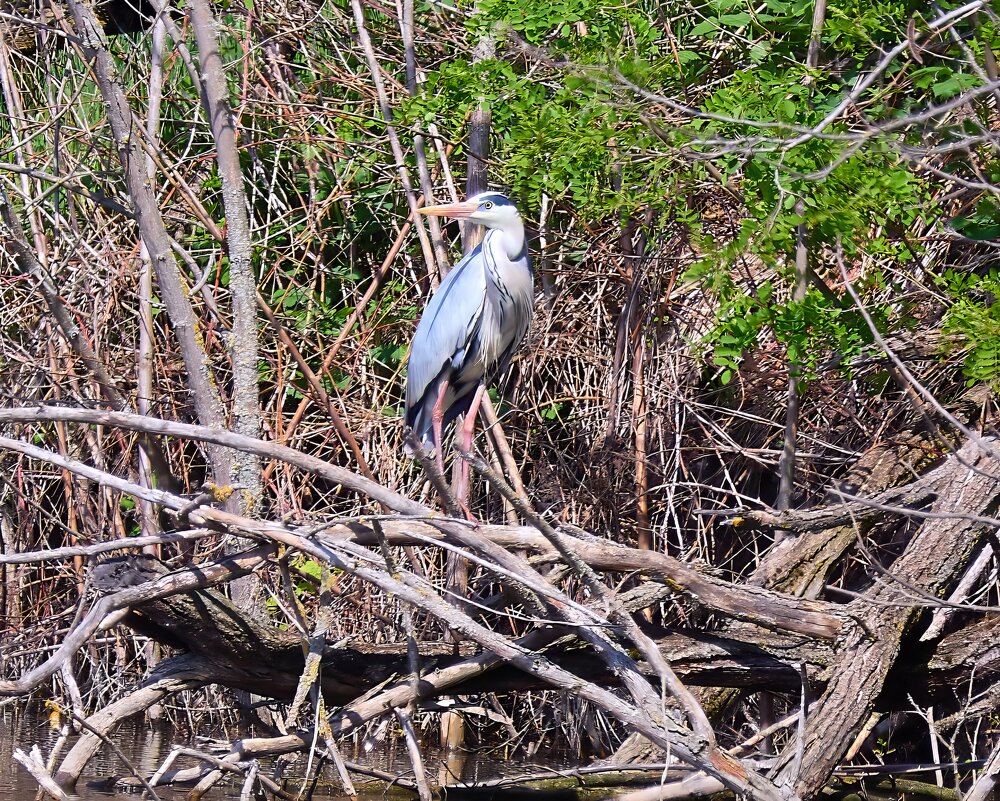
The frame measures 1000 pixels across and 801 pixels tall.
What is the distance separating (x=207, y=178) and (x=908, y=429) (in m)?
3.83

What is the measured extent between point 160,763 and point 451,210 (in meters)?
2.66

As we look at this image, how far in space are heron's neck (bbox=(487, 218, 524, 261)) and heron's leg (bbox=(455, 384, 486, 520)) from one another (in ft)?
2.15

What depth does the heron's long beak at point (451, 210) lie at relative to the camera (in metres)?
4.92

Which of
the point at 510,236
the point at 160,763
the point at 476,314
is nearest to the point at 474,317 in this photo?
the point at 476,314

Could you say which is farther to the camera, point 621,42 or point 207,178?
point 207,178

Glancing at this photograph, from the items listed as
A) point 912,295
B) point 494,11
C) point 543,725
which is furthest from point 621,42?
point 543,725

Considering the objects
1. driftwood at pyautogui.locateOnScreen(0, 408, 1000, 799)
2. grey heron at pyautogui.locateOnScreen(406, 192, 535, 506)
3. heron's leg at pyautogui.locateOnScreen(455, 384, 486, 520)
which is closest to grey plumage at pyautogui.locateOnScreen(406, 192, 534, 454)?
grey heron at pyautogui.locateOnScreen(406, 192, 535, 506)

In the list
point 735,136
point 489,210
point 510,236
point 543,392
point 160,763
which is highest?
point 735,136

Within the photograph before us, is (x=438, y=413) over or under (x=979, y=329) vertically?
under

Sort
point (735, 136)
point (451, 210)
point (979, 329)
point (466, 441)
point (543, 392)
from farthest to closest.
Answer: point (543, 392), point (451, 210), point (466, 441), point (735, 136), point (979, 329)

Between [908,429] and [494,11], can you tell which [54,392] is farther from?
[908,429]

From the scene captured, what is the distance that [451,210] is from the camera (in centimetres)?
502

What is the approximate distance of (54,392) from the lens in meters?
5.66

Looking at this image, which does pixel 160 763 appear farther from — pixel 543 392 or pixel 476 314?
pixel 543 392
